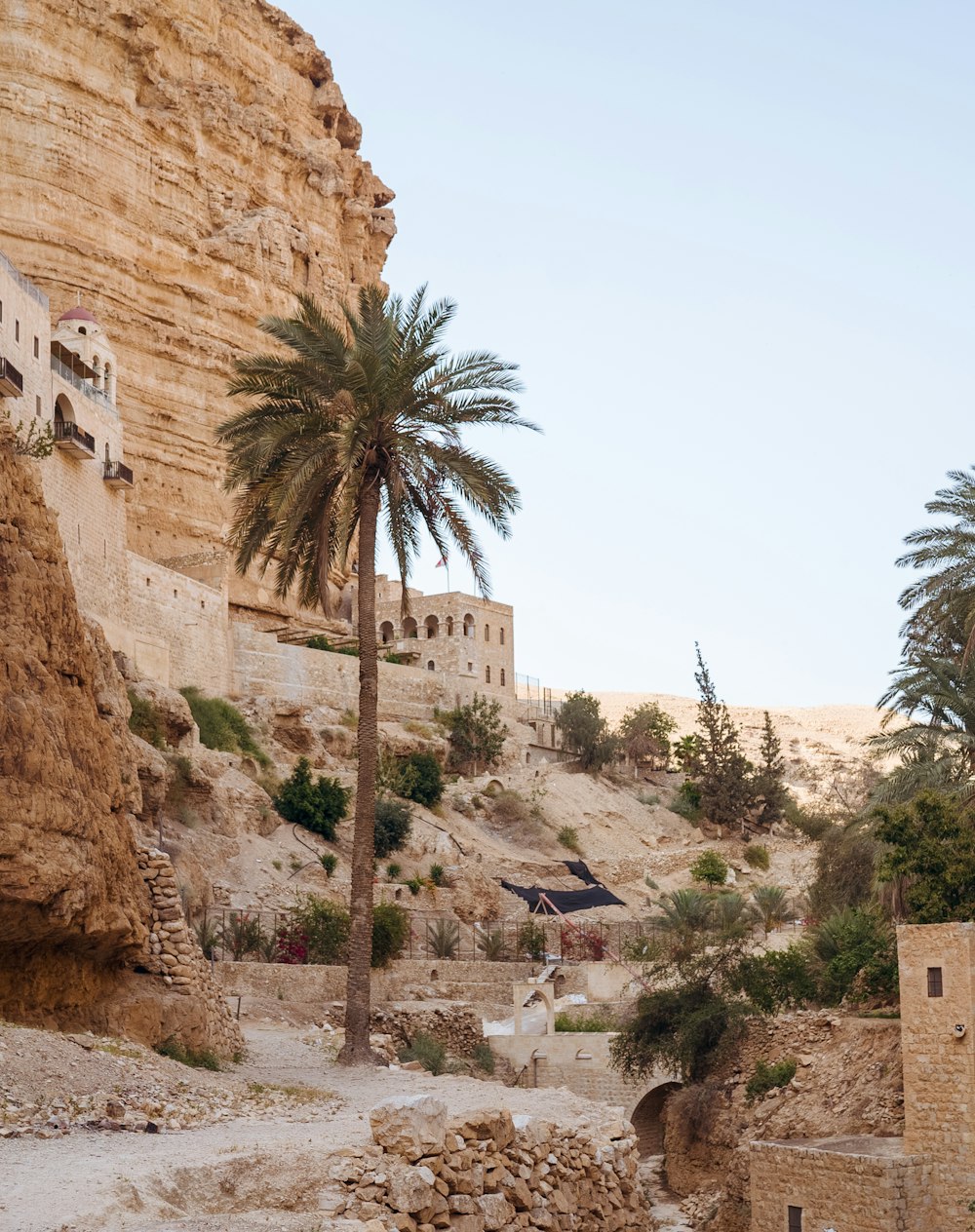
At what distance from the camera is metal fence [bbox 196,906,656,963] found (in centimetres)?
2725

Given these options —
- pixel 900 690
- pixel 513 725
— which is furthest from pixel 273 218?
pixel 900 690

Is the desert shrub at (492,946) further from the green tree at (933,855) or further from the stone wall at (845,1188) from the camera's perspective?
the stone wall at (845,1188)

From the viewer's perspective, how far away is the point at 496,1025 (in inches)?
1101

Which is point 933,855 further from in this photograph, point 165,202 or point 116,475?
point 165,202

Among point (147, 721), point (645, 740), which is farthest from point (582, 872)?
point (645, 740)

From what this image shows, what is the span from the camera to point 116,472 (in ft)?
119

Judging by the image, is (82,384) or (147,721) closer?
(147,721)

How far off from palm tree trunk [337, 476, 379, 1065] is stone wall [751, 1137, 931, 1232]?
5.15m

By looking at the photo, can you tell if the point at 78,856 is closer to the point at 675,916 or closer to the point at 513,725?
the point at 675,916

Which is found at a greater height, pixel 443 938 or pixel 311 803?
pixel 311 803

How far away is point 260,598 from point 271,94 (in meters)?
22.2

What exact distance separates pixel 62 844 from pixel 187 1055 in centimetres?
293

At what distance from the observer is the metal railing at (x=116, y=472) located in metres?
36.1

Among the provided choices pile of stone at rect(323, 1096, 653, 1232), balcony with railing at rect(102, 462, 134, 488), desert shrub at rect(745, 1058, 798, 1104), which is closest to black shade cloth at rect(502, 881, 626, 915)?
balcony with railing at rect(102, 462, 134, 488)
